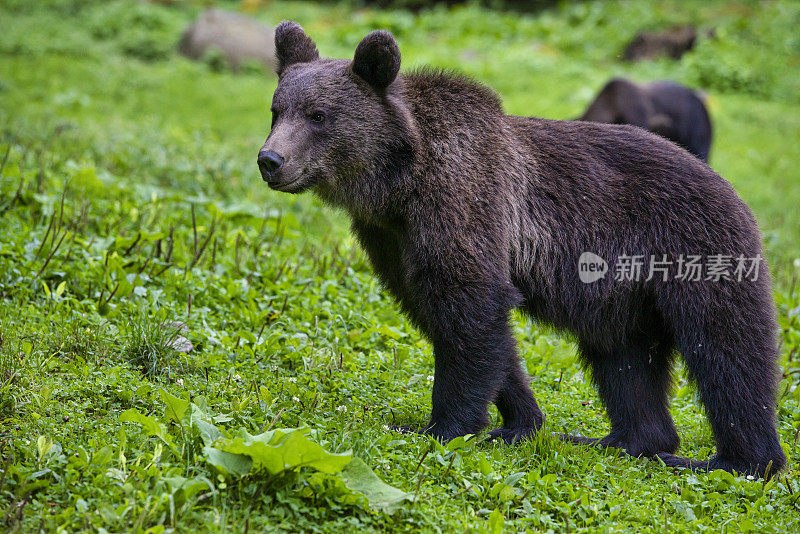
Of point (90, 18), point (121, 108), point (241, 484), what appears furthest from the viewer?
point (90, 18)

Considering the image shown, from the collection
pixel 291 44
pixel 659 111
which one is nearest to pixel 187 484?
pixel 291 44

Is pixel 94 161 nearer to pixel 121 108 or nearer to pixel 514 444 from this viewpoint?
pixel 121 108

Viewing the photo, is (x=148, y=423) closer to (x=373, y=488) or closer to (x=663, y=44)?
(x=373, y=488)

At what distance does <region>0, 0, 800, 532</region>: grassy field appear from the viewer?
3.39m

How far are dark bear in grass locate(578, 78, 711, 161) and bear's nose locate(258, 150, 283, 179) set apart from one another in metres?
9.34

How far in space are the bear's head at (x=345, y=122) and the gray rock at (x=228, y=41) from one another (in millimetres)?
14899

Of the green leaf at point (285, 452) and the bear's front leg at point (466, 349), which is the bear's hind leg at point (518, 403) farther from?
the green leaf at point (285, 452)

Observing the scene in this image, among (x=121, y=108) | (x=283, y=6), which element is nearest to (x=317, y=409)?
(x=121, y=108)

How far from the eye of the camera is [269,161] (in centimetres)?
416

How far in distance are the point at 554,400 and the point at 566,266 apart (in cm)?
117

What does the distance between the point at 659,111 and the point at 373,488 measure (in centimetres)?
1178

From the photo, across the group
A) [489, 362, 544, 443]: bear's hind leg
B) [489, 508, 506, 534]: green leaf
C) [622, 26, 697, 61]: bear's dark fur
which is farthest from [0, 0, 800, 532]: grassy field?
[622, 26, 697, 61]: bear's dark fur

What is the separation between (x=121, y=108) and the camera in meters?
13.3

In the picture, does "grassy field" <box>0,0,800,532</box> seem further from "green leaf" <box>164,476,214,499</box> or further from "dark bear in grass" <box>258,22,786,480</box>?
"dark bear in grass" <box>258,22,786,480</box>
